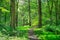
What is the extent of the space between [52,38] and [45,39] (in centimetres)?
55

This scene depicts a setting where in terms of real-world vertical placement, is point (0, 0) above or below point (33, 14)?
above

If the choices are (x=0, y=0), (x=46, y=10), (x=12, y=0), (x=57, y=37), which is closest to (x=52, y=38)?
(x=57, y=37)

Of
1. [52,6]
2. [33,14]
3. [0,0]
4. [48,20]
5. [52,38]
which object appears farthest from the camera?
[33,14]

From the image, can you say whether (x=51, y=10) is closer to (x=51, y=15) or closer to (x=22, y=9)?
(x=51, y=15)

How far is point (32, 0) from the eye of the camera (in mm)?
46938

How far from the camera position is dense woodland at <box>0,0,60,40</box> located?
1933 cm

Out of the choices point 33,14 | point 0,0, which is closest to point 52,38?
point 0,0

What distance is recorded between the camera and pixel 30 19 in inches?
1754

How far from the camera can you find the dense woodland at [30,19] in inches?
761

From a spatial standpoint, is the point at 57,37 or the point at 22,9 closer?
the point at 57,37

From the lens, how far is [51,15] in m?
36.2

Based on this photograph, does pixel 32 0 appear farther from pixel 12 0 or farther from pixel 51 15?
pixel 12 0

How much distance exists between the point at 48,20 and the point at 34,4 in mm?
10510

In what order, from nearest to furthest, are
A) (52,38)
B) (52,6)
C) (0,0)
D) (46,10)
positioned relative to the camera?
(52,38), (0,0), (52,6), (46,10)
